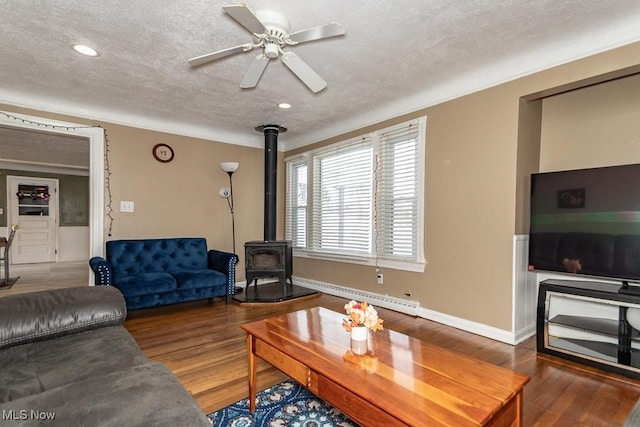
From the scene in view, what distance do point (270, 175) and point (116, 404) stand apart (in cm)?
387

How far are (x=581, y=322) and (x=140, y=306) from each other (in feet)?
13.8

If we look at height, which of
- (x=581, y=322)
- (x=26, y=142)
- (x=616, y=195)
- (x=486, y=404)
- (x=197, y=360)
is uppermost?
(x=26, y=142)

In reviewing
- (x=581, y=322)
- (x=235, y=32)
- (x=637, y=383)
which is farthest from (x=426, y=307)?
(x=235, y=32)

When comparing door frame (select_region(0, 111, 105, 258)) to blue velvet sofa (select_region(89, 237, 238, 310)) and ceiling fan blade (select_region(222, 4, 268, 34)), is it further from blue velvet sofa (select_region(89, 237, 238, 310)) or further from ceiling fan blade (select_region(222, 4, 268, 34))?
ceiling fan blade (select_region(222, 4, 268, 34))

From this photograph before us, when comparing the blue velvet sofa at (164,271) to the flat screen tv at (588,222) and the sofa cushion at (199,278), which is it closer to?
the sofa cushion at (199,278)

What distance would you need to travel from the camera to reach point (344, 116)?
14.2ft

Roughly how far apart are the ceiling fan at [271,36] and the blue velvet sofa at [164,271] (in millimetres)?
2463

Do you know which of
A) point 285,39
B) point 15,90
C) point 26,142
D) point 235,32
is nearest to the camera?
point 285,39

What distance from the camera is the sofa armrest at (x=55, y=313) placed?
1603 millimetres

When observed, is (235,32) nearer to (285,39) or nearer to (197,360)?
(285,39)

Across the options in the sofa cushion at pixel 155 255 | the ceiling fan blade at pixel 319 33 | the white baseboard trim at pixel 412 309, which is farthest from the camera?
the sofa cushion at pixel 155 255

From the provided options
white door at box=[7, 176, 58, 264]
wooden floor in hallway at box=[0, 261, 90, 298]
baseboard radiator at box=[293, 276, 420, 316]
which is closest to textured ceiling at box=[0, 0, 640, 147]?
baseboard radiator at box=[293, 276, 420, 316]
